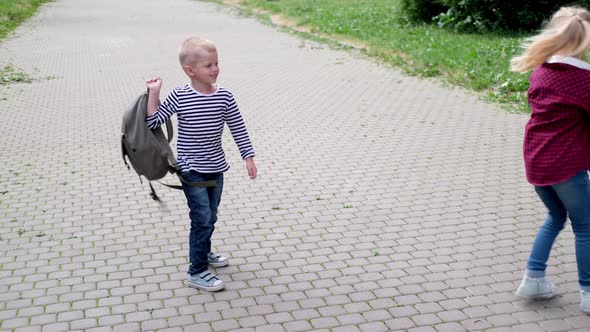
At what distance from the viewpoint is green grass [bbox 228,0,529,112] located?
11484 millimetres

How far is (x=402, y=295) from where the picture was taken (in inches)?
182

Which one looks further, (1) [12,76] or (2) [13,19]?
(2) [13,19]

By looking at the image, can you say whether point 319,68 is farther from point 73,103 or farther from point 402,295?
point 402,295

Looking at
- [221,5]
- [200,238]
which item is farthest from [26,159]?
[221,5]

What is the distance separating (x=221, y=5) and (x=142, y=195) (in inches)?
1060

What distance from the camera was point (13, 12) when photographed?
1053 inches

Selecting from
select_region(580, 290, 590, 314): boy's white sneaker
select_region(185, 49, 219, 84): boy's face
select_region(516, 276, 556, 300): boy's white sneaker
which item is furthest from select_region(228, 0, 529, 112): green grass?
select_region(185, 49, 219, 84): boy's face

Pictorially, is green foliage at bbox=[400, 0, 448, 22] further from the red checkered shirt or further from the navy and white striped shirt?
the red checkered shirt

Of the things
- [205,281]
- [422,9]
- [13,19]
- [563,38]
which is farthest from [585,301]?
[13,19]

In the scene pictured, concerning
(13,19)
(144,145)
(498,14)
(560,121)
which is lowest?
(13,19)

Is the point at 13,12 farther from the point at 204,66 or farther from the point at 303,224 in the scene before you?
the point at 204,66

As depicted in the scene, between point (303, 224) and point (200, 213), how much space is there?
1508 millimetres

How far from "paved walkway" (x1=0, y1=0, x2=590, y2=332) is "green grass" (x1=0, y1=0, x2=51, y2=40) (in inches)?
488

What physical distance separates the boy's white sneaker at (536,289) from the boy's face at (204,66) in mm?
2132
